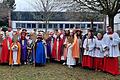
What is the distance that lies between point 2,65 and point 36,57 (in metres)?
1.66

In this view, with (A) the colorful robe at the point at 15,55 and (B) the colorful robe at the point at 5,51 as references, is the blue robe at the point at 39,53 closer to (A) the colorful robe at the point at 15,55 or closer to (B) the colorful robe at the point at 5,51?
(A) the colorful robe at the point at 15,55

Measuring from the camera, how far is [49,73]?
12109 millimetres

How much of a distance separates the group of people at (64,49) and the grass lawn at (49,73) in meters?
0.38

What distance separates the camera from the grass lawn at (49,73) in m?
11.2

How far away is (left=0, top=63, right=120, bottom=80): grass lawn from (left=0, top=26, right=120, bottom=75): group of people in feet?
1.25

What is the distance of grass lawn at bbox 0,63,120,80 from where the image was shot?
11222 millimetres

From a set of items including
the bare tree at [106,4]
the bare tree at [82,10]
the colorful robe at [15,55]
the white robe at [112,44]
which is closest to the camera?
the white robe at [112,44]

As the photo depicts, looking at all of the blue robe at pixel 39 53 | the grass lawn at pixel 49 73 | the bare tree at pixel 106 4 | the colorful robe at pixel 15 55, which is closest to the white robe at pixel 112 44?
the grass lawn at pixel 49 73

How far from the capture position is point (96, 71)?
496 inches

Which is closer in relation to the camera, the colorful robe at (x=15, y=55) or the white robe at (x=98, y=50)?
the white robe at (x=98, y=50)

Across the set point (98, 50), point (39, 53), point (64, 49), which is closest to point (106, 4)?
point (64, 49)

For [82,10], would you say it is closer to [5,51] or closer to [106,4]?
[106,4]

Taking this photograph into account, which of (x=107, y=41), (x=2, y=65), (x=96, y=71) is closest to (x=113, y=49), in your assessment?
(x=107, y=41)

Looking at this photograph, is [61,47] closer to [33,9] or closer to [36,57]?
[36,57]
